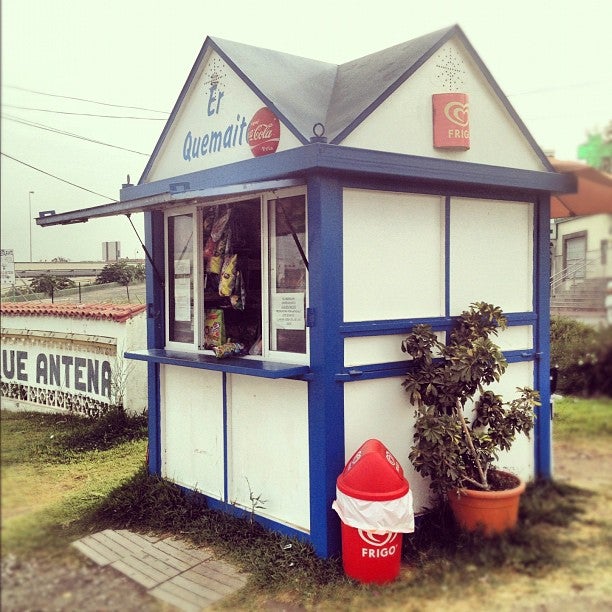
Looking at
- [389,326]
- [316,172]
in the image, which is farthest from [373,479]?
[316,172]

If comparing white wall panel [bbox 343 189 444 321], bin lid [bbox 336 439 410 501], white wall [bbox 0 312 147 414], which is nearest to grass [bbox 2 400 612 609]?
bin lid [bbox 336 439 410 501]

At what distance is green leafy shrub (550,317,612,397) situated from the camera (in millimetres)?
1060

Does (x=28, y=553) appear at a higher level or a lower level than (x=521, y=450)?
higher

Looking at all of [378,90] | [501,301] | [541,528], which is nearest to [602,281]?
[541,528]

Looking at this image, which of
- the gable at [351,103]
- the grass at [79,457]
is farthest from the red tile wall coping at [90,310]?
the gable at [351,103]

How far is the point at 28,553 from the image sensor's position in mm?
848

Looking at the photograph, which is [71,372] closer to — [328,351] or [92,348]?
[92,348]

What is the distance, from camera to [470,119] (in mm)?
3539

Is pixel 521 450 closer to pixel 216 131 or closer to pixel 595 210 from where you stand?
pixel 216 131

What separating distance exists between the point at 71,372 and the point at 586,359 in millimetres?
6785

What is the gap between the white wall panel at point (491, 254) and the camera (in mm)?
3639

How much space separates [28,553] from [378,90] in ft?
9.63

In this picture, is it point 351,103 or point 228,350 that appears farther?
point 228,350

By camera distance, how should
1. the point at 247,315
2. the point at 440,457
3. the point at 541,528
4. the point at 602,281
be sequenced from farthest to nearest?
1. the point at 247,315
2. the point at 440,457
3. the point at 541,528
4. the point at 602,281
